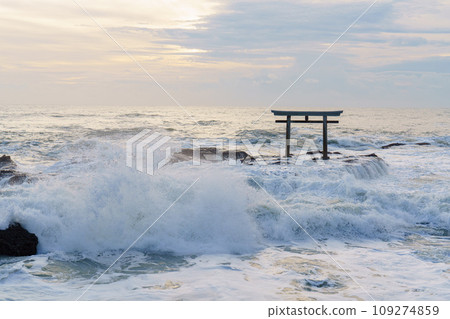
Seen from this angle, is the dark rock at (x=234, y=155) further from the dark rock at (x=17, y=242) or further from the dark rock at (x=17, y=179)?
the dark rock at (x=17, y=242)

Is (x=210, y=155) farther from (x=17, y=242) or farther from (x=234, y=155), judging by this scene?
(x=17, y=242)

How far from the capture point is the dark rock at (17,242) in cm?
732

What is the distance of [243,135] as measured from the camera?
105ft

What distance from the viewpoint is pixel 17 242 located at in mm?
7457

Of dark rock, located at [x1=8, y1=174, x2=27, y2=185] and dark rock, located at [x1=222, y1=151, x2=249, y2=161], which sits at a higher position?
dark rock, located at [x1=222, y1=151, x2=249, y2=161]

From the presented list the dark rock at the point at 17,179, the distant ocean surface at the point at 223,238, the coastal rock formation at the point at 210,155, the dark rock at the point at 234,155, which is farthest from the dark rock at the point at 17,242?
the dark rock at the point at 234,155

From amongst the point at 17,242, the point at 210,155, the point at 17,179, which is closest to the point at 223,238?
the point at 17,242

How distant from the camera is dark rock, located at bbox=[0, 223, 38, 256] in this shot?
24.0 feet

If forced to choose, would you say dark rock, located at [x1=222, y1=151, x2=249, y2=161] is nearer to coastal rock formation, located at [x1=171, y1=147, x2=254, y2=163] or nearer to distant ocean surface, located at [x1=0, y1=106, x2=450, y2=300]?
coastal rock formation, located at [x1=171, y1=147, x2=254, y2=163]

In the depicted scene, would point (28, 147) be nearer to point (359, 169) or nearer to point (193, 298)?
point (359, 169)

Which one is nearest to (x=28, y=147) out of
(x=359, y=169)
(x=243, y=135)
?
(x=243, y=135)

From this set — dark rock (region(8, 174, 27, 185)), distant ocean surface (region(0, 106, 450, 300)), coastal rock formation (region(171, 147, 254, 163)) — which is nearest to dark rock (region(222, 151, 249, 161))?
coastal rock formation (region(171, 147, 254, 163))

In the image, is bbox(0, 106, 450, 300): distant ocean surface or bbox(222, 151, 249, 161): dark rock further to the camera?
bbox(222, 151, 249, 161): dark rock
